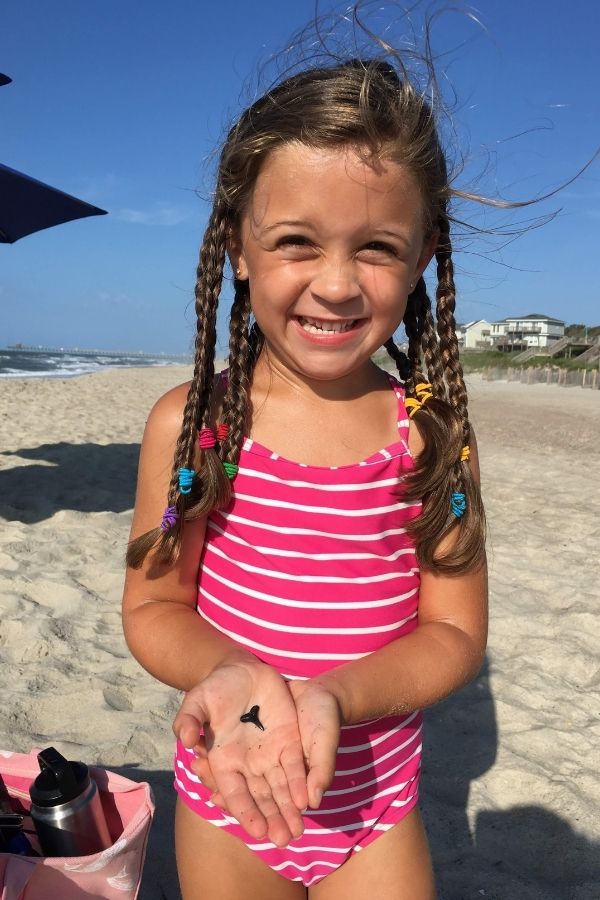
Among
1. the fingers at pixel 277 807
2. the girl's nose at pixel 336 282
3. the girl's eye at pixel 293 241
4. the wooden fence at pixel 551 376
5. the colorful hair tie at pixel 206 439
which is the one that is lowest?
the wooden fence at pixel 551 376

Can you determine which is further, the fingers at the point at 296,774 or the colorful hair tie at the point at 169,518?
the colorful hair tie at the point at 169,518

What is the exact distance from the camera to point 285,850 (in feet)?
4.35

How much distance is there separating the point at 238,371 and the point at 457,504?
0.53 meters

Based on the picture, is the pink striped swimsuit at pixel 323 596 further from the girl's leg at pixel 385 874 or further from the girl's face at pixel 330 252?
the girl's face at pixel 330 252

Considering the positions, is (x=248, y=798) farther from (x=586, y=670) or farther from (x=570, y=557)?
(x=570, y=557)

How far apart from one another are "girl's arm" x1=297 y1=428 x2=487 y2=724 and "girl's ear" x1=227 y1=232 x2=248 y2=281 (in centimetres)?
50

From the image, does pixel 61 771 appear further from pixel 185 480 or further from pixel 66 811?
pixel 185 480

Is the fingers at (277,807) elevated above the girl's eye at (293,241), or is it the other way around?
the girl's eye at (293,241)

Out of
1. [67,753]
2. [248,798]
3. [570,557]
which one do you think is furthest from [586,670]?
[248,798]

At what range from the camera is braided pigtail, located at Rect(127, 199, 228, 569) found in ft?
4.32

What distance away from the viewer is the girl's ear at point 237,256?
4.68ft

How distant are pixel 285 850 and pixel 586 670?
246cm

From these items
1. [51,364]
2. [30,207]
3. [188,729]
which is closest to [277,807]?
[188,729]

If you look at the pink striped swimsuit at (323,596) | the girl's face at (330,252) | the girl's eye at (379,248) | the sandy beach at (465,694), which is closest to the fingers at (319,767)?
the pink striped swimsuit at (323,596)
